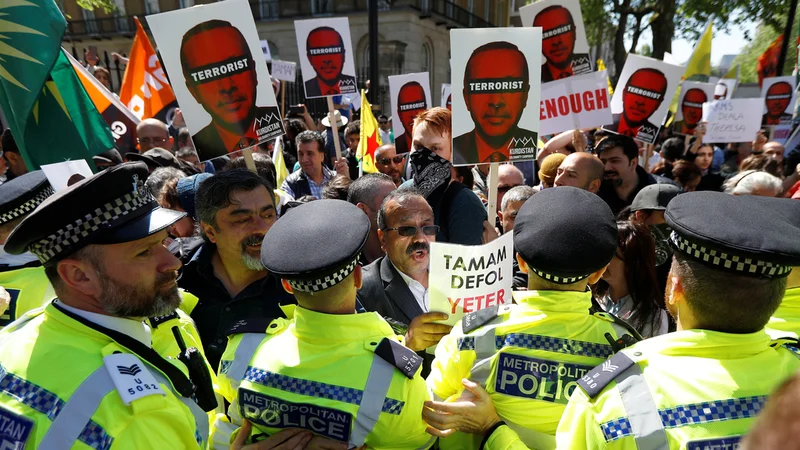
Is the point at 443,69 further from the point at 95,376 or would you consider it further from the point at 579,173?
the point at 95,376

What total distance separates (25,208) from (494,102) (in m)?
2.82

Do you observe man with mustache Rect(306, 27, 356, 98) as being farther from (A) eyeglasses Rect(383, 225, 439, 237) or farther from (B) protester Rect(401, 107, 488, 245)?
(A) eyeglasses Rect(383, 225, 439, 237)

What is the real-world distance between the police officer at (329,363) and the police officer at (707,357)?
1.77 ft

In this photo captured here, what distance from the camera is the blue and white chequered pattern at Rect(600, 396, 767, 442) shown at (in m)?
1.36

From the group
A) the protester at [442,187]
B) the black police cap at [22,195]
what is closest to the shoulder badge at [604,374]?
the protester at [442,187]

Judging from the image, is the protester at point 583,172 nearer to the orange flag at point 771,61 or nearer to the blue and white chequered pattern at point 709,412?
the blue and white chequered pattern at point 709,412

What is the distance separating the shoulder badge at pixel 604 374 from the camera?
4.80ft

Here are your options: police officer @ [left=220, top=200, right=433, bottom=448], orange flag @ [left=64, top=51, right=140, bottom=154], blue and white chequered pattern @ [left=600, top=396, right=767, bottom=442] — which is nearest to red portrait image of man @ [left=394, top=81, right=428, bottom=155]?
orange flag @ [left=64, top=51, right=140, bottom=154]

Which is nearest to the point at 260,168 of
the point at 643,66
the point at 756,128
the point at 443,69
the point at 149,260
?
the point at 149,260

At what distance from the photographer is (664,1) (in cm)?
1966

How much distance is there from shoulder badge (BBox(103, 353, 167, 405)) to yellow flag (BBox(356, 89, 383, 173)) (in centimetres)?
470

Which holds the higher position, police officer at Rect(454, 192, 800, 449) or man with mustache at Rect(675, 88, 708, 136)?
police officer at Rect(454, 192, 800, 449)

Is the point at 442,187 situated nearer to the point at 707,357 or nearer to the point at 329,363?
the point at 329,363

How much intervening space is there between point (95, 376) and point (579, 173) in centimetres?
372
